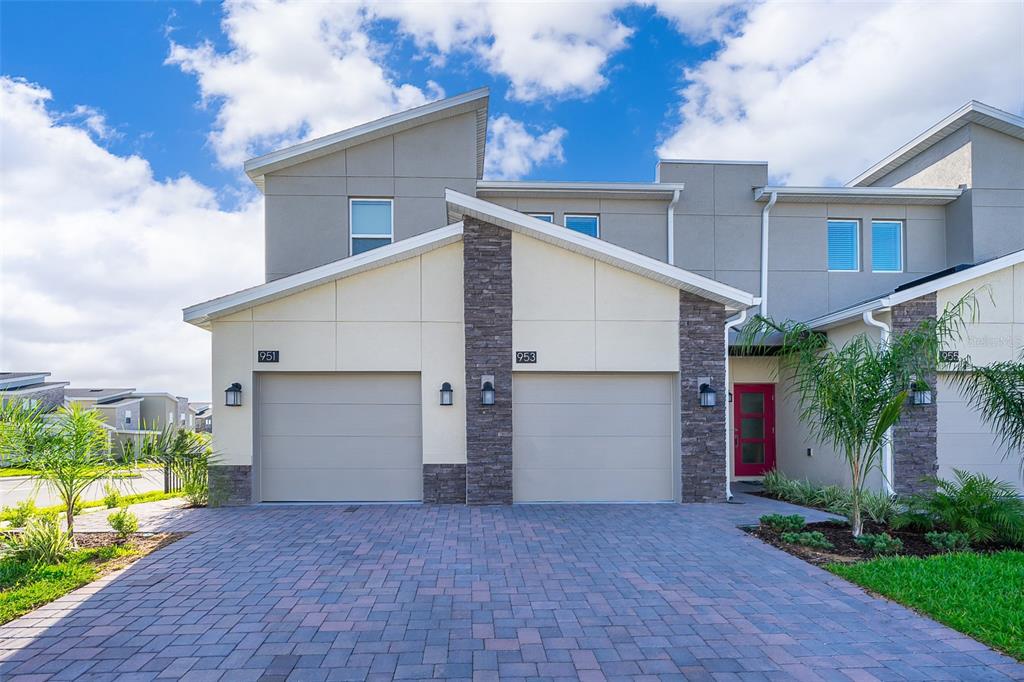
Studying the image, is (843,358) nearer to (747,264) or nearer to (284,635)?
(747,264)

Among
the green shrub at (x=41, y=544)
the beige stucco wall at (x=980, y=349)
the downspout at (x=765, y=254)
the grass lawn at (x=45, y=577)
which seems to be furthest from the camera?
the downspout at (x=765, y=254)

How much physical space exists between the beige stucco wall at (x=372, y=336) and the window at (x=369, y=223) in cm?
312

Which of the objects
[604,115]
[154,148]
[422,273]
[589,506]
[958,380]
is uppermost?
[604,115]

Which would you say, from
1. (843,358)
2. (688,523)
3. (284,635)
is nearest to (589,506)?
(688,523)

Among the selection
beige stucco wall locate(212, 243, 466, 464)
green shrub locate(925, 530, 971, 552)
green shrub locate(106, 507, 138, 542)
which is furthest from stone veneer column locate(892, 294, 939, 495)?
green shrub locate(106, 507, 138, 542)

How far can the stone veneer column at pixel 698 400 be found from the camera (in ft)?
32.5

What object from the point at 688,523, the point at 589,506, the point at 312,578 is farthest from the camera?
the point at 589,506

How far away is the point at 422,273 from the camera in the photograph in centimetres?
985

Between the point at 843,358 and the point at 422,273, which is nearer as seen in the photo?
the point at 843,358

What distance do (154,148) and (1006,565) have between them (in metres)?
15.6

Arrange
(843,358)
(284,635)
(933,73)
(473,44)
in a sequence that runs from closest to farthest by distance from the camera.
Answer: (284,635)
(843,358)
(933,73)
(473,44)

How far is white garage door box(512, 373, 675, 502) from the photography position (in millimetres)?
9906

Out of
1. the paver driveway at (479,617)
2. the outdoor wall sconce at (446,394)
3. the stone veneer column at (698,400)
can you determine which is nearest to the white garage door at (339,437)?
the outdoor wall sconce at (446,394)

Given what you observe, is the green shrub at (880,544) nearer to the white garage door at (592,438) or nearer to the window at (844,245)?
the white garage door at (592,438)
